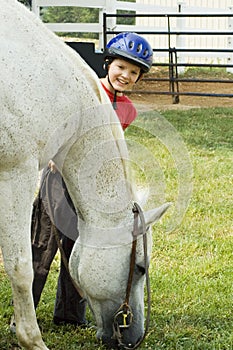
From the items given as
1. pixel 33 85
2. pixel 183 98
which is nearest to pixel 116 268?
pixel 33 85

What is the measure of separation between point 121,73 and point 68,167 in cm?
66

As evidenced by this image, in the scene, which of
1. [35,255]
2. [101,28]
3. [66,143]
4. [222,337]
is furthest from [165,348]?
[101,28]

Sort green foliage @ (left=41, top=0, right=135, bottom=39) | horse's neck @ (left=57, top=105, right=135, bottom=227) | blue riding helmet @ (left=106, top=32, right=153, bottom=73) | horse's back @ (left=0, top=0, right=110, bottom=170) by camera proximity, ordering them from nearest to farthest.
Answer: horse's back @ (left=0, top=0, right=110, bottom=170) → horse's neck @ (left=57, top=105, right=135, bottom=227) → blue riding helmet @ (left=106, top=32, right=153, bottom=73) → green foliage @ (left=41, top=0, right=135, bottom=39)

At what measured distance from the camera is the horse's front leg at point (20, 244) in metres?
3.13

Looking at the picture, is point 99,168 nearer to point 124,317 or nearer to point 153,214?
point 153,214

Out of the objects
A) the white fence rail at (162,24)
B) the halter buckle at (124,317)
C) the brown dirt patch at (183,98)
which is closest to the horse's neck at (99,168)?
the halter buckle at (124,317)

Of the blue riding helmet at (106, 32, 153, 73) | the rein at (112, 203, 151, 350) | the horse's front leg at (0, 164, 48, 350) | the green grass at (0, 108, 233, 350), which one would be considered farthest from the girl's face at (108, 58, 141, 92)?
the horse's front leg at (0, 164, 48, 350)

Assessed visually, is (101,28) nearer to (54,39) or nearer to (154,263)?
(154,263)

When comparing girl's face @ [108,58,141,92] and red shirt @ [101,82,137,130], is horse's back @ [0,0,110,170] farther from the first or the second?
red shirt @ [101,82,137,130]

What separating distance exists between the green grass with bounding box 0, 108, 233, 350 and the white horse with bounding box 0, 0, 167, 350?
28 cm

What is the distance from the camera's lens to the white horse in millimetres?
3094

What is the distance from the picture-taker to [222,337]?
12.4ft

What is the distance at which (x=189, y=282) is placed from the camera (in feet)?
14.9

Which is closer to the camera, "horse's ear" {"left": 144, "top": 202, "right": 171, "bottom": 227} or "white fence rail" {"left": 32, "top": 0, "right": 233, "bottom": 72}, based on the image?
"horse's ear" {"left": 144, "top": 202, "right": 171, "bottom": 227}
